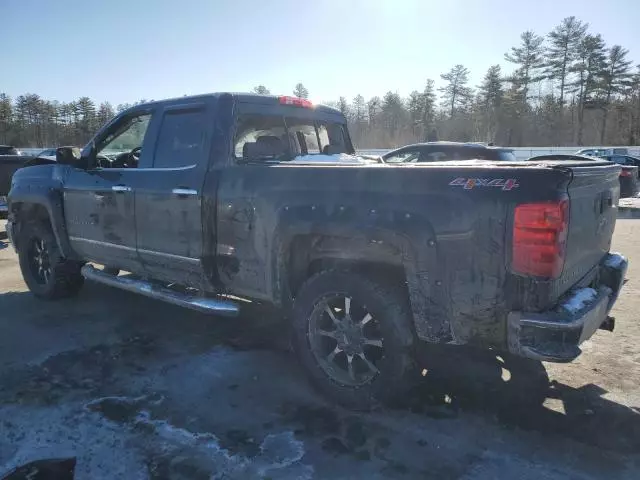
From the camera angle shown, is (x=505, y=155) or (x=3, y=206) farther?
(x=3, y=206)

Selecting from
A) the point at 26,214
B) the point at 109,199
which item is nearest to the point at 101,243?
the point at 109,199

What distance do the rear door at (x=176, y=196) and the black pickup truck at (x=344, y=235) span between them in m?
0.01

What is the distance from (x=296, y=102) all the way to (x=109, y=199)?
1954 mm

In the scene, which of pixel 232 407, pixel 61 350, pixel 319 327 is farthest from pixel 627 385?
pixel 61 350

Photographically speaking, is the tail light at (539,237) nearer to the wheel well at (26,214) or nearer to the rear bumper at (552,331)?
the rear bumper at (552,331)

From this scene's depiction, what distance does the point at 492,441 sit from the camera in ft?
9.86

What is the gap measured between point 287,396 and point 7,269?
6.07m

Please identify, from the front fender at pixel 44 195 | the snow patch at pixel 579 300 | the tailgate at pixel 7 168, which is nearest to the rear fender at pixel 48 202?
the front fender at pixel 44 195

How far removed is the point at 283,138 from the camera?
15.4ft

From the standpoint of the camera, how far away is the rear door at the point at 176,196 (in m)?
4.05

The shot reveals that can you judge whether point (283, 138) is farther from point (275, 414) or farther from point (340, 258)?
point (275, 414)

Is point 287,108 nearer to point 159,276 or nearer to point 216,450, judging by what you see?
point 159,276

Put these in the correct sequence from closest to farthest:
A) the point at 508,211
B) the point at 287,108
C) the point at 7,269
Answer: the point at 508,211, the point at 287,108, the point at 7,269

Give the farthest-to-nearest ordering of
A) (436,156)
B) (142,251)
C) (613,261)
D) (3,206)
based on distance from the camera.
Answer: (3,206) → (436,156) → (142,251) → (613,261)
